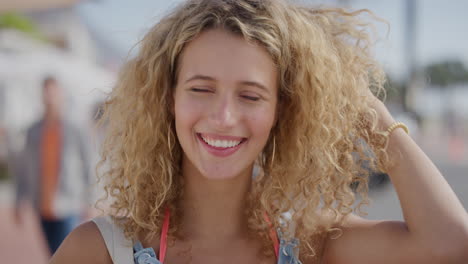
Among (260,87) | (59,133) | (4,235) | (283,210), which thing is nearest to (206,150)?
(260,87)

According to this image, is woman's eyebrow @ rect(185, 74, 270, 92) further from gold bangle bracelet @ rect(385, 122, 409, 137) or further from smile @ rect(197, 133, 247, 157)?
gold bangle bracelet @ rect(385, 122, 409, 137)

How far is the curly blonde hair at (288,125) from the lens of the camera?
67.8 inches

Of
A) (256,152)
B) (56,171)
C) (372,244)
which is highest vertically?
(256,152)

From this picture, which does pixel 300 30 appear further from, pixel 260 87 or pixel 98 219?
pixel 98 219

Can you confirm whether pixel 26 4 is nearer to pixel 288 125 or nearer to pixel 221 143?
pixel 288 125

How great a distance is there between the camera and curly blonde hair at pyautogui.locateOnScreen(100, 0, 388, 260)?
1723 millimetres

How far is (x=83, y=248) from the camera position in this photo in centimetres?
155

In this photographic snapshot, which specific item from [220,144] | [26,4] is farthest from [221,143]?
[26,4]

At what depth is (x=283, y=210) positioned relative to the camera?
182 cm

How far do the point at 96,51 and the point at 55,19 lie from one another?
392cm

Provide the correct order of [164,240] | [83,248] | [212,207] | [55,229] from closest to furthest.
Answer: [83,248]
[164,240]
[212,207]
[55,229]

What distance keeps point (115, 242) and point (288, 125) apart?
0.70m

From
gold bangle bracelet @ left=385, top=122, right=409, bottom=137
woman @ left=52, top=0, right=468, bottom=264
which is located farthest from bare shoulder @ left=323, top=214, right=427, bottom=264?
gold bangle bracelet @ left=385, top=122, right=409, bottom=137

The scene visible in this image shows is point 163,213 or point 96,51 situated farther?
point 96,51
